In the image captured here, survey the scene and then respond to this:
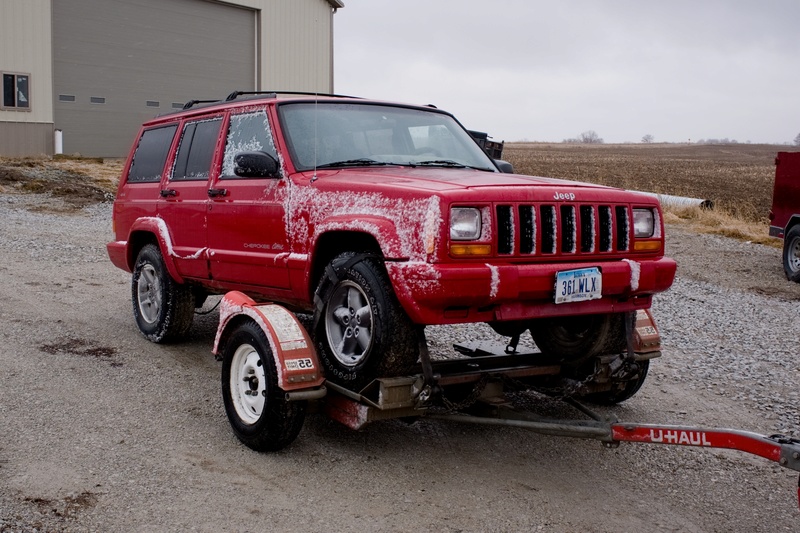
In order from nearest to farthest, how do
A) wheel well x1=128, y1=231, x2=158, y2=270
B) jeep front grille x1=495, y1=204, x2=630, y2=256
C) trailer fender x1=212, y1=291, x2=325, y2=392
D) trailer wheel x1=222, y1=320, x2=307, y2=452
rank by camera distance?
jeep front grille x1=495, y1=204, x2=630, y2=256 → trailer fender x1=212, y1=291, x2=325, y2=392 → trailer wheel x1=222, y1=320, x2=307, y2=452 → wheel well x1=128, y1=231, x2=158, y2=270

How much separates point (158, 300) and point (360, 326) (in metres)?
3.21

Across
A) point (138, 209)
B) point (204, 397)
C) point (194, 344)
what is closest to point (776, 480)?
point (204, 397)

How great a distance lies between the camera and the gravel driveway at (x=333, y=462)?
161 inches

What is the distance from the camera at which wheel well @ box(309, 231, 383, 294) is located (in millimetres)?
4852

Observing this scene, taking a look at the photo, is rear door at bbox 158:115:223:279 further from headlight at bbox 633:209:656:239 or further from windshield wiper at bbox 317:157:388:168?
headlight at bbox 633:209:656:239

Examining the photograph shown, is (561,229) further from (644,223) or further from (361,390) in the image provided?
(361,390)

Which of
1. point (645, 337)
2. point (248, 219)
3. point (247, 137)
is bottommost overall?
point (645, 337)

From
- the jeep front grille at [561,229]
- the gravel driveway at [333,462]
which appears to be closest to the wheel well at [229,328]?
the gravel driveway at [333,462]

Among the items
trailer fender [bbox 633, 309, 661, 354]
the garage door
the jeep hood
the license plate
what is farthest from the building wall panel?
the license plate

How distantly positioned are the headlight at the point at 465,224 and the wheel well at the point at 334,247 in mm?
645

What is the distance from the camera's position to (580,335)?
17.6ft

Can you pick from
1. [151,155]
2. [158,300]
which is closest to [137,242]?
[158,300]

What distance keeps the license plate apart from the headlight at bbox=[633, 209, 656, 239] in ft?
1.93

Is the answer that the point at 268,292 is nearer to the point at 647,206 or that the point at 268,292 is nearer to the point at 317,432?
the point at 317,432
